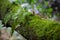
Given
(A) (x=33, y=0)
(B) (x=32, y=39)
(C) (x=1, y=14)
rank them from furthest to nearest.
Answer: (C) (x=1, y=14)
(A) (x=33, y=0)
(B) (x=32, y=39)

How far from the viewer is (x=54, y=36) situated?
1.69 m

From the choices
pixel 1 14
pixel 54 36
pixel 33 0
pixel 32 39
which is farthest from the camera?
pixel 1 14

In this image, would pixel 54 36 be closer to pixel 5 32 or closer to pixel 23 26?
pixel 23 26

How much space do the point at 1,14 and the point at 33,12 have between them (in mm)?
508

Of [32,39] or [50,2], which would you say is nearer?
[32,39]

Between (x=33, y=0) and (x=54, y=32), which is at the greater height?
(x=33, y=0)

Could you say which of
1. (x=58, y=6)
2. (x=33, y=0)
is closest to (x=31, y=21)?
(x=33, y=0)

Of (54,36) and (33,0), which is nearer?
(54,36)

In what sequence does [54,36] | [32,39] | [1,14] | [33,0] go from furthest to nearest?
[1,14] → [33,0] → [32,39] → [54,36]

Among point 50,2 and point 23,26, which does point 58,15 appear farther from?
point 23,26

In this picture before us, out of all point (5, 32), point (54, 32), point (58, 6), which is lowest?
point (5, 32)

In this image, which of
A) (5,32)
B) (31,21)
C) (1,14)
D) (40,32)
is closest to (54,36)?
(40,32)

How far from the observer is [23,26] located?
1.93 m

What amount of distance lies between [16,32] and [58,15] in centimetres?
53
